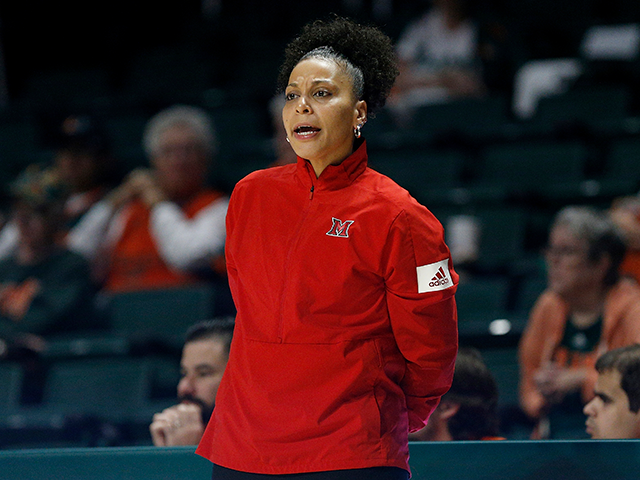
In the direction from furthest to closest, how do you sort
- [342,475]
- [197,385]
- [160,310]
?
[160,310] → [197,385] → [342,475]

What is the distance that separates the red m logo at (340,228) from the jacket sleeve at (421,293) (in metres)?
0.06

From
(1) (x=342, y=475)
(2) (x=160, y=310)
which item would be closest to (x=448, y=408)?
(1) (x=342, y=475)

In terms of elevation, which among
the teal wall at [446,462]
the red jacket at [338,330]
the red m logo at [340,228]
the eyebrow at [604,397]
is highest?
the red m logo at [340,228]

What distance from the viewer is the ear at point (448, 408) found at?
1.66 metres

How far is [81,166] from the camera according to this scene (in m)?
3.47

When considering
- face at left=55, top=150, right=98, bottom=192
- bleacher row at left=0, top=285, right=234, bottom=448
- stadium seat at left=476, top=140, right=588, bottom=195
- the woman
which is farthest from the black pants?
face at left=55, top=150, right=98, bottom=192

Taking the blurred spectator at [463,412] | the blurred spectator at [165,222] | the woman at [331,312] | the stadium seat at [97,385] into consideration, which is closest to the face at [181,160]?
the blurred spectator at [165,222]

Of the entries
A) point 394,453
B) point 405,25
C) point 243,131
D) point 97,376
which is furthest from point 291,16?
point 394,453

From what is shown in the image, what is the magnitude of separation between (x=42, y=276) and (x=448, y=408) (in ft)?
6.57

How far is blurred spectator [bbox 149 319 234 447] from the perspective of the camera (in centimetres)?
174

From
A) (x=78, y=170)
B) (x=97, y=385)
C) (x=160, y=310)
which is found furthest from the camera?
(x=78, y=170)

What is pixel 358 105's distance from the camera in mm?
1142

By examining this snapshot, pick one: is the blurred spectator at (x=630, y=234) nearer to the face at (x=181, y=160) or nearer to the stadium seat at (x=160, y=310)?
the stadium seat at (x=160, y=310)

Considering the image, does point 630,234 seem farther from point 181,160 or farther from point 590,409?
point 181,160
